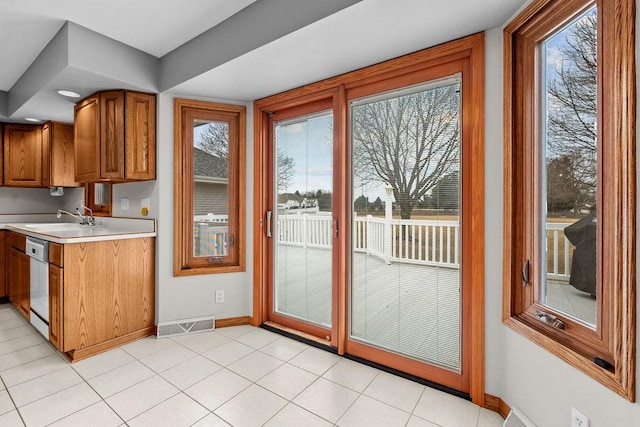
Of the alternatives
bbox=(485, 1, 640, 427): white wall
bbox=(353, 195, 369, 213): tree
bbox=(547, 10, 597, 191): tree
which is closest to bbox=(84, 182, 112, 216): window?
bbox=(353, 195, 369, 213): tree

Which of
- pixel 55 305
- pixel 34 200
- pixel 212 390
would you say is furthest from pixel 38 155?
pixel 212 390

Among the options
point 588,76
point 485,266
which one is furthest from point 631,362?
point 588,76

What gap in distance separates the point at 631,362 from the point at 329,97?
2.34 m

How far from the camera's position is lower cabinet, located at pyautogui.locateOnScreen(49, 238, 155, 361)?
2.29 metres

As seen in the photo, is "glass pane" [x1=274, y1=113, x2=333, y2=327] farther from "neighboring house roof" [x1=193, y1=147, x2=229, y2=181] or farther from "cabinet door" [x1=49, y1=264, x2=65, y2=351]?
"cabinet door" [x1=49, y1=264, x2=65, y2=351]

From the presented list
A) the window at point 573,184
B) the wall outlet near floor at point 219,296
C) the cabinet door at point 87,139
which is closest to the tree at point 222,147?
the cabinet door at point 87,139

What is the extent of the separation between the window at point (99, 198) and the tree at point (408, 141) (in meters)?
2.90

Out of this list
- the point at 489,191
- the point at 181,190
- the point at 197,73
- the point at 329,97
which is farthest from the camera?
the point at 181,190

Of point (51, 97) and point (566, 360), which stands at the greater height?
point (51, 97)

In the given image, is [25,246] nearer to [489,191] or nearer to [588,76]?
[489,191]

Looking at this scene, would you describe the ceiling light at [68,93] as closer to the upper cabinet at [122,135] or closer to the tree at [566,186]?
the upper cabinet at [122,135]

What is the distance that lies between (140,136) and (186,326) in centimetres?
180

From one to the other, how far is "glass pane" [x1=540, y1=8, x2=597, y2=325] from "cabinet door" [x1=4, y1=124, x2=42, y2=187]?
17.9ft

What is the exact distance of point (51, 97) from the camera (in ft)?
9.57
